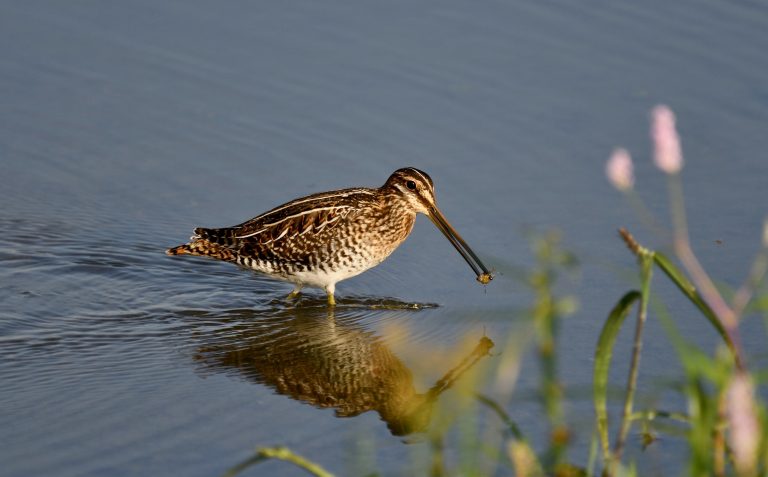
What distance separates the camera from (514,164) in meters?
9.91

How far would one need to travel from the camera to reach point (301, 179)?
9.93m

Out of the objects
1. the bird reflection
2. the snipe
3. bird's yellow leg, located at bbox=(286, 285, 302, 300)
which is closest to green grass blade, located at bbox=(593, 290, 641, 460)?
the bird reflection

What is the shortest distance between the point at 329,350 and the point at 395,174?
5.77ft

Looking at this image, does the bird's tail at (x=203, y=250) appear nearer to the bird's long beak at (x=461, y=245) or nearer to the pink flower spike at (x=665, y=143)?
the bird's long beak at (x=461, y=245)

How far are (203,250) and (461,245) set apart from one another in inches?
68.3

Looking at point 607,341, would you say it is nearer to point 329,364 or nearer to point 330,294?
point 329,364

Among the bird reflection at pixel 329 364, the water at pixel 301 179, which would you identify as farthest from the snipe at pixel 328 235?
the bird reflection at pixel 329 364

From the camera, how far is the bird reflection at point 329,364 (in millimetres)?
6781

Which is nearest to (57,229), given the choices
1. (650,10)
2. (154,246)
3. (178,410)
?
(154,246)

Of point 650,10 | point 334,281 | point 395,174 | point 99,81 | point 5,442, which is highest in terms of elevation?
point 650,10

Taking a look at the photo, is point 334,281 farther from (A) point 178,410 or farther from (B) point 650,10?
(B) point 650,10

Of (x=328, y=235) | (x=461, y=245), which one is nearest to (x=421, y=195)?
(x=461, y=245)

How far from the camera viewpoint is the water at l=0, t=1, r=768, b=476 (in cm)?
658

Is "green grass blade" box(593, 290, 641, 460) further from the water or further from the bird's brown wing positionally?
the bird's brown wing
